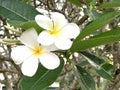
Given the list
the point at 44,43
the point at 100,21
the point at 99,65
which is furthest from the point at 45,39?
the point at 99,65

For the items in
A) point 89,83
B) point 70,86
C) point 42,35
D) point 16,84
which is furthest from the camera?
point 16,84

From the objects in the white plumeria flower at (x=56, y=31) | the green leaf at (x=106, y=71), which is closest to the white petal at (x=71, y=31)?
the white plumeria flower at (x=56, y=31)

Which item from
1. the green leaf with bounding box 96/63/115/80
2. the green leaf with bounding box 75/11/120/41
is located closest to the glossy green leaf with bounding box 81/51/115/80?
the green leaf with bounding box 96/63/115/80

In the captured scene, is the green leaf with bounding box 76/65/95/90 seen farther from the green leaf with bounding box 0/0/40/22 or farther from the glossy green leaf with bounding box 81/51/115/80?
the green leaf with bounding box 0/0/40/22

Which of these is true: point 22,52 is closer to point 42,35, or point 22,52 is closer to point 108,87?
point 42,35

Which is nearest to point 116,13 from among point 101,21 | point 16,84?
point 101,21

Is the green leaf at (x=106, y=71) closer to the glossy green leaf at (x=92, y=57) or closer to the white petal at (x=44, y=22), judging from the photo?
the glossy green leaf at (x=92, y=57)

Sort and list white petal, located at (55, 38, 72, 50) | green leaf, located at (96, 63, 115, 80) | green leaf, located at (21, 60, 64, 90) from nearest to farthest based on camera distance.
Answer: white petal, located at (55, 38, 72, 50) < green leaf, located at (21, 60, 64, 90) < green leaf, located at (96, 63, 115, 80)
